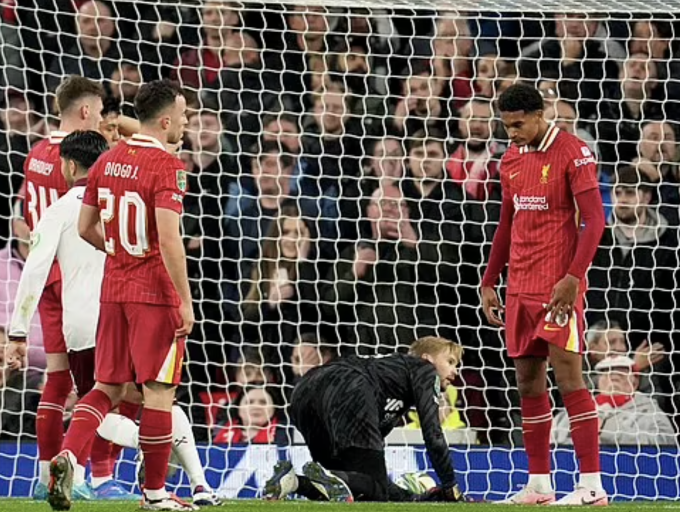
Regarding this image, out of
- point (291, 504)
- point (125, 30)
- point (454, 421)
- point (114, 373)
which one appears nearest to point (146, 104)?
point (114, 373)

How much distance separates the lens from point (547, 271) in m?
7.38

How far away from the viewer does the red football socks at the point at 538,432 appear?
24.5 feet

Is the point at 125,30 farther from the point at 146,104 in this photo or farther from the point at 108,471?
the point at 146,104

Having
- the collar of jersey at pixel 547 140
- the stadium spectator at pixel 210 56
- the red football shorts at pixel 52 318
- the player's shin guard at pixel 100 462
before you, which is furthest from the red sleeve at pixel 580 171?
the stadium spectator at pixel 210 56

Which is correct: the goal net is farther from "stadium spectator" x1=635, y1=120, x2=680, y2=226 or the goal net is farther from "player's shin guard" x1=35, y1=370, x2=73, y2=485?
"player's shin guard" x1=35, y1=370, x2=73, y2=485

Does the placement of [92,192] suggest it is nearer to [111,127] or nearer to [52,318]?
[52,318]

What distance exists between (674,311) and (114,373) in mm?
5273

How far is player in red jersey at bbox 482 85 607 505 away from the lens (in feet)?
23.7

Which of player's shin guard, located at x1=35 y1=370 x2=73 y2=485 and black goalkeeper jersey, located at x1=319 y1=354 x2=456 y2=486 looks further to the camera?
black goalkeeper jersey, located at x1=319 y1=354 x2=456 y2=486

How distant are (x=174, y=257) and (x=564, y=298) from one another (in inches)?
76.3

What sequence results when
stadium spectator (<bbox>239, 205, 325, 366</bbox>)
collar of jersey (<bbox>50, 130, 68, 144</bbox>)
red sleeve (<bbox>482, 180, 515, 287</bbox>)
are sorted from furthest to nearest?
stadium spectator (<bbox>239, 205, 325, 366</bbox>) < collar of jersey (<bbox>50, 130, 68, 144</bbox>) < red sleeve (<bbox>482, 180, 515, 287</bbox>)

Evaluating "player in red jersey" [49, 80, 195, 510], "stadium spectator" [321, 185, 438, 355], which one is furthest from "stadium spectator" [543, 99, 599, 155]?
"player in red jersey" [49, 80, 195, 510]

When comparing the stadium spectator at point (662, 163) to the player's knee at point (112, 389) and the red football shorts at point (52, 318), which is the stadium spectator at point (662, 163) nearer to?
the red football shorts at point (52, 318)

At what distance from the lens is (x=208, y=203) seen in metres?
11.0
